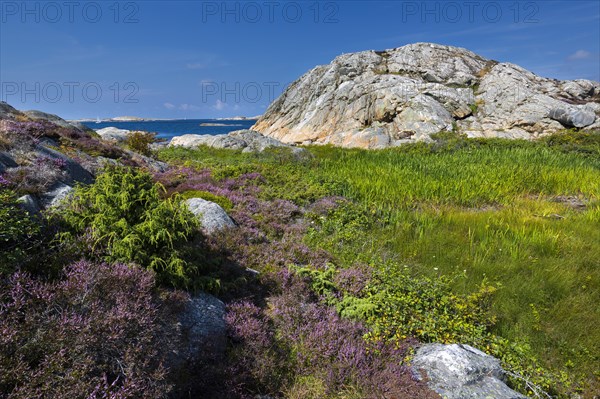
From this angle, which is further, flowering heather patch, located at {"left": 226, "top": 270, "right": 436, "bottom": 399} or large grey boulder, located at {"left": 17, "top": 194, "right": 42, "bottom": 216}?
large grey boulder, located at {"left": 17, "top": 194, "right": 42, "bottom": 216}

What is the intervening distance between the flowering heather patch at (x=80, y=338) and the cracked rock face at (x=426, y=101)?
37345 millimetres

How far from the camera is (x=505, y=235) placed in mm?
8055

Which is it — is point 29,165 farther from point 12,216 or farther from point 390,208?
point 390,208

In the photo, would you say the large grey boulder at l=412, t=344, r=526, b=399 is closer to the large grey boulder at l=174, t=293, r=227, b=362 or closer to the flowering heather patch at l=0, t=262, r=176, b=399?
the large grey boulder at l=174, t=293, r=227, b=362

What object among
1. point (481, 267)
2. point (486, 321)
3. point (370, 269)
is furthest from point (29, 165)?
point (481, 267)

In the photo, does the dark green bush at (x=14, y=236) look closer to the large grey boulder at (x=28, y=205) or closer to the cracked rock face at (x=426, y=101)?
the large grey boulder at (x=28, y=205)

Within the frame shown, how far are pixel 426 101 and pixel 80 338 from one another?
1826 inches

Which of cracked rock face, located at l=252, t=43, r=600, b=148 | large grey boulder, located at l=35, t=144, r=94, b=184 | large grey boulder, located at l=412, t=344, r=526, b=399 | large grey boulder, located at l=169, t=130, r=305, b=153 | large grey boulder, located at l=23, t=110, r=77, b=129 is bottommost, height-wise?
large grey boulder, located at l=412, t=344, r=526, b=399

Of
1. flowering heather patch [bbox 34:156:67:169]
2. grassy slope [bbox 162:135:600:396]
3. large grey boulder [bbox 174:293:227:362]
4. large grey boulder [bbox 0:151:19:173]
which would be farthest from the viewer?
flowering heather patch [bbox 34:156:67:169]

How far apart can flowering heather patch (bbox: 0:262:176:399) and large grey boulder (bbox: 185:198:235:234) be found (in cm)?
355

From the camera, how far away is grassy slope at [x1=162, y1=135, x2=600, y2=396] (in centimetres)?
521

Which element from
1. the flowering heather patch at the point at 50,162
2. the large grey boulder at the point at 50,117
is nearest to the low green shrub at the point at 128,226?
the flowering heather patch at the point at 50,162

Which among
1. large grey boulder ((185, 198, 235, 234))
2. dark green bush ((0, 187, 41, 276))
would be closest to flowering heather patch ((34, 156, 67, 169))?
dark green bush ((0, 187, 41, 276))

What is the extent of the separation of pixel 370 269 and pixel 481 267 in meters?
2.42
